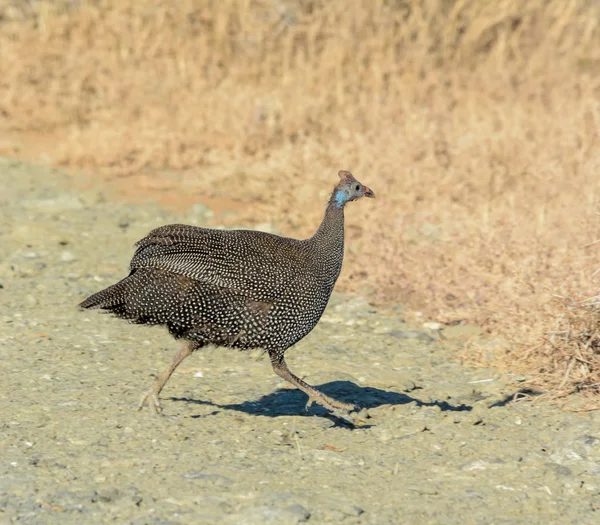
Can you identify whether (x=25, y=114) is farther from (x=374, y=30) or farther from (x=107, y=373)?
(x=107, y=373)

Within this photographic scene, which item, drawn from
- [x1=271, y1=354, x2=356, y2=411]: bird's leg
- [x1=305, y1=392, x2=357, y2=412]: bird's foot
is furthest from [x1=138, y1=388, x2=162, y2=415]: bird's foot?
[x1=305, y1=392, x2=357, y2=412]: bird's foot

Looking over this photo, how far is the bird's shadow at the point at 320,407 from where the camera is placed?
5.19 metres

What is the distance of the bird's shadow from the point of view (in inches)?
204

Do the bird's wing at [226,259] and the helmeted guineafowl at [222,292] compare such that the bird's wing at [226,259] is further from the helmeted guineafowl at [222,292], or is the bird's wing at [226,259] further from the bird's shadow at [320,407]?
the bird's shadow at [320,407]

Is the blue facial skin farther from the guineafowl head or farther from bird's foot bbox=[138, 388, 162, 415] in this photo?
bird's foot bbox=[138, 388, 162, 415]

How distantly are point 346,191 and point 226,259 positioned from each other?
29.3 inches

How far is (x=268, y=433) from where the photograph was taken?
481 cm

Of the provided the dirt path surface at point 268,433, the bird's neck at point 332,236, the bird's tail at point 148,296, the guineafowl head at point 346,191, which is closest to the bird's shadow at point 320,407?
the dirt path surface at point 268,433

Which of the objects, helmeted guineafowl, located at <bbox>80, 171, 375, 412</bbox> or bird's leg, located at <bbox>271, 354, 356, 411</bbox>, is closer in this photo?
helmeted guineafowl, located at <bbox>80, 171, 375, 412</bbox>

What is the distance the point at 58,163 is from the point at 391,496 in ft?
20.2

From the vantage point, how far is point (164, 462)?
4328 mm

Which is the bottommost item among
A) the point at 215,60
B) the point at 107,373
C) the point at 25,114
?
the point at 107,373

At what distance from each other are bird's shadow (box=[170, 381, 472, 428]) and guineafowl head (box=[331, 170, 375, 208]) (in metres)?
0.98

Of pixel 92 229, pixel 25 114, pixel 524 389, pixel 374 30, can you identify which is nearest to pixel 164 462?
pixel 524 389
